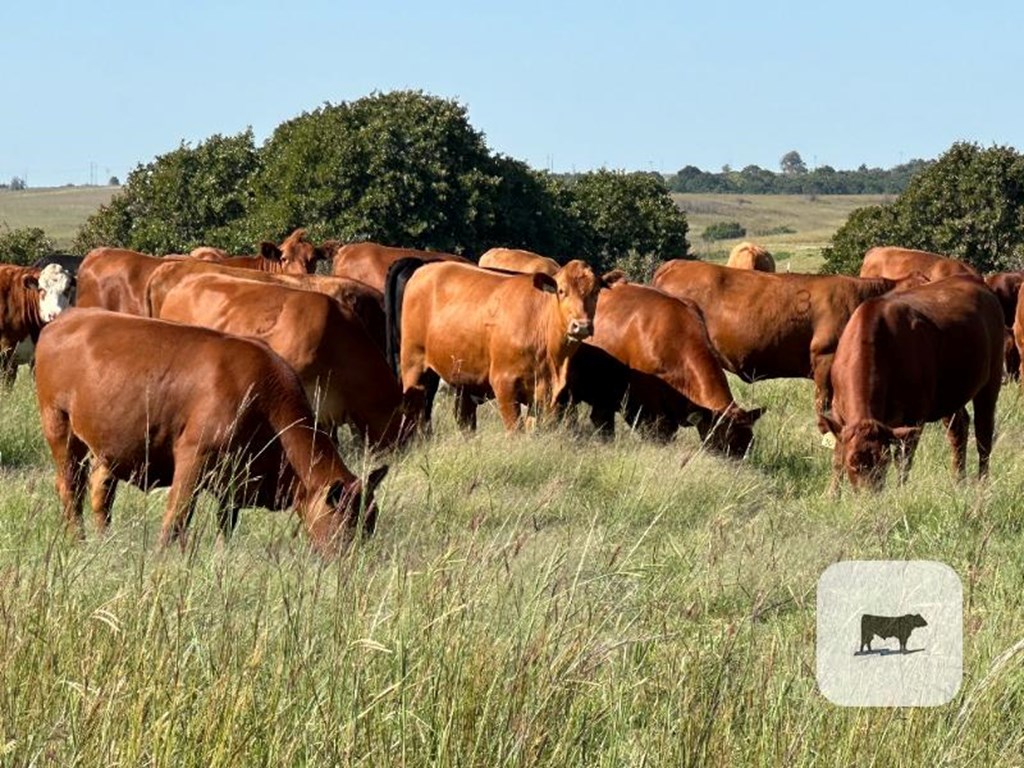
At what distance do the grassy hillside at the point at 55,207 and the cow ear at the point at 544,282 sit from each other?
79.2m

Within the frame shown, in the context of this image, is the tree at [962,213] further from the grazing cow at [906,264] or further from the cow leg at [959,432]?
the cow leg at [959,432]

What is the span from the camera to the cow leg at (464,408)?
45.5 ft

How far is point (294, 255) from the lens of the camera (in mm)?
19734

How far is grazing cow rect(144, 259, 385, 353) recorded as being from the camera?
43.6 ft

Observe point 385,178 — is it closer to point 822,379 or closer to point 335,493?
point 822,379

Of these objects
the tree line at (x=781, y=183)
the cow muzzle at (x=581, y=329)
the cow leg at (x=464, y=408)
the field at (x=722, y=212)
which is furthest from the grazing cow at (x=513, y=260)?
the tree line at (x=781, y=183)

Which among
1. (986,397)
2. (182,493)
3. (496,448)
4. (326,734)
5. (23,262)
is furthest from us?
(23,262)

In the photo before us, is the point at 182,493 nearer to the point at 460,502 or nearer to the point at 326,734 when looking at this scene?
the point at 460,502

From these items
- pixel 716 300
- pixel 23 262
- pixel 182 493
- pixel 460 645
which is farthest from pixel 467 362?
pixel 23 262

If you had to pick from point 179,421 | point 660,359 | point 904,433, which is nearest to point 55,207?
point 660,359

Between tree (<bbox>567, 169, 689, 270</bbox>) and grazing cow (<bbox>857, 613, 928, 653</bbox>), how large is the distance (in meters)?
42.3

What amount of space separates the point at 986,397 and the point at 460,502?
17.8 ft

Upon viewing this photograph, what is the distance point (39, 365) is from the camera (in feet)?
27.8

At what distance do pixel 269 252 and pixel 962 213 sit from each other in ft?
91.1
